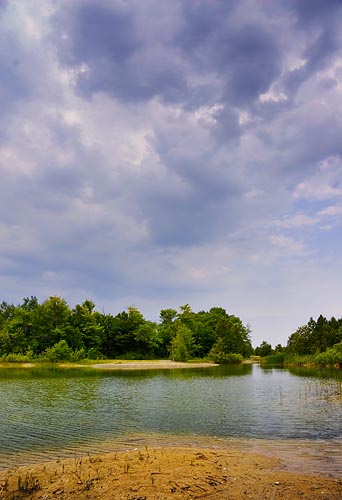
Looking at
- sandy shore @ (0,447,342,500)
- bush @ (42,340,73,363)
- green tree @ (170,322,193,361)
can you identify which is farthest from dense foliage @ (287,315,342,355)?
sandy shore @ (0,447,342,500)

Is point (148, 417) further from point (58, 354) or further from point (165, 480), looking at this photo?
point (58, 354)

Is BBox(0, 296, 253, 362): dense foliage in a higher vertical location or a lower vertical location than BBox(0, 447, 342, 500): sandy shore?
A: higher

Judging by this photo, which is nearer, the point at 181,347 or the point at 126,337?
the point at 181,347

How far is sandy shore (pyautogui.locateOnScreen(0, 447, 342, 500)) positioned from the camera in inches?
→ 424

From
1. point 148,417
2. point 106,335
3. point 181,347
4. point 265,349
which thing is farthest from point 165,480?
point 265,349

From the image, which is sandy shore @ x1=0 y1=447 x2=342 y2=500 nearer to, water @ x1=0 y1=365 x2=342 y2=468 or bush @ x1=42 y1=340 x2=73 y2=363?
water @ x1=0 y1=365 x2=342 y2=468

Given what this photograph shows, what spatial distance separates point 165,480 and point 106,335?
126199 millimetres

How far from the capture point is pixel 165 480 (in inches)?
466

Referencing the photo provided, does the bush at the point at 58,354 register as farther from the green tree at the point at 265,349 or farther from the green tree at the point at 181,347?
the green tree at the point at 265,349

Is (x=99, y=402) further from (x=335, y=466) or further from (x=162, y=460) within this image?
(x=335, y=466)

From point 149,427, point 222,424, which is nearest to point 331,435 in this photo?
point 222,424

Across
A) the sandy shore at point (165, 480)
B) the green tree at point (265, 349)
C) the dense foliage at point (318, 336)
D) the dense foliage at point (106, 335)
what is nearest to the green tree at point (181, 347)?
the dense foliage at point (106, 335)

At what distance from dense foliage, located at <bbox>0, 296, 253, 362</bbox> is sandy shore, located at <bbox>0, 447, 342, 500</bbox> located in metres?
99.2

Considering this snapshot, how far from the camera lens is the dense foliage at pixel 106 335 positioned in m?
115
